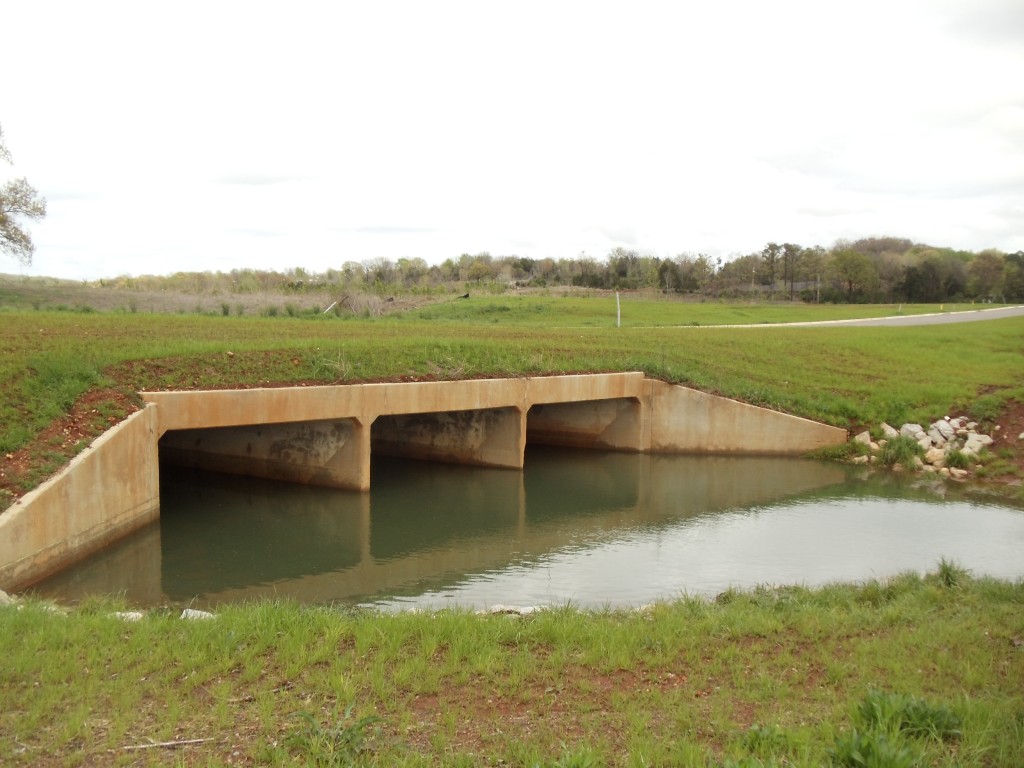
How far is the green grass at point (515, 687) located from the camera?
450 centimetres

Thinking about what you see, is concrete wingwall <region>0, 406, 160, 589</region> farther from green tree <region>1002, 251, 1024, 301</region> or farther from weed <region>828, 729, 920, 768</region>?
green tree <region>1002, 251, 1024, 301</region>

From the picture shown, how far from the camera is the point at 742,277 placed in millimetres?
80562

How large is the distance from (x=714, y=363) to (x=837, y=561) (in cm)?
1166

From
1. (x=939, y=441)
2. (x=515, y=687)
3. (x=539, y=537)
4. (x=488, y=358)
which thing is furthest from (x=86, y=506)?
(x=939, y=441)

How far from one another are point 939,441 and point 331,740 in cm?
1930

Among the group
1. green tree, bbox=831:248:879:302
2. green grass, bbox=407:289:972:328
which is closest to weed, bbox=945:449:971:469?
green grass, bbox=407:289:972:328

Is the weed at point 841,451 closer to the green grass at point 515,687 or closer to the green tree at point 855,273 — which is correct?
the green grass at point 515,687

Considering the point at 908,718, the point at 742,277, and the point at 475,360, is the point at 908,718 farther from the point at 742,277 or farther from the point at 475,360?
the point at 742,277

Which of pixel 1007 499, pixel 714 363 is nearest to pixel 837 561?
pixel 1007 499

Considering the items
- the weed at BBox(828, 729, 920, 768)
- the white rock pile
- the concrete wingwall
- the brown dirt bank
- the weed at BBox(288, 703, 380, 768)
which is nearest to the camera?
the weed at BBox(828, 729, 920, 768)

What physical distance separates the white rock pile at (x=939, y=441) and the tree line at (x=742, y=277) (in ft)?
125

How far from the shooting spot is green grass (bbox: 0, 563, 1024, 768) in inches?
177

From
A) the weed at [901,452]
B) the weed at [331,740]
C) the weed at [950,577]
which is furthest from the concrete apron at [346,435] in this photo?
the weed at [950,577]

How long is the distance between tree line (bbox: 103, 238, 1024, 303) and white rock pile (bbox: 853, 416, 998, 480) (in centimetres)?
3802
